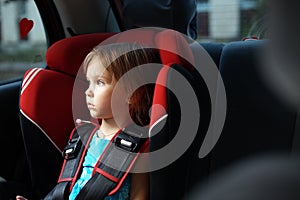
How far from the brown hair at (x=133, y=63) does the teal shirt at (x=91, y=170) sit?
160mm

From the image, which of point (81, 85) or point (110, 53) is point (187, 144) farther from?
point (81, 85)

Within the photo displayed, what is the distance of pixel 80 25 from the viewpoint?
2594 mm

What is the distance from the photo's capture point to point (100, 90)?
1637 mm

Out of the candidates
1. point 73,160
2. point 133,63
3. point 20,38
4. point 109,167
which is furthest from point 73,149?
point 20,38

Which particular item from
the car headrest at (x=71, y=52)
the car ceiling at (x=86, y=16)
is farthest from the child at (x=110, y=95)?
the car ceiling at (x=86, y=16)

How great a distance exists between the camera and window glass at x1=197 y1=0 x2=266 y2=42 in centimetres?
213

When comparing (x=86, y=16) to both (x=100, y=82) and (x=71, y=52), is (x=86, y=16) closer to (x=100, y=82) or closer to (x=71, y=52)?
(x=71, y=52)

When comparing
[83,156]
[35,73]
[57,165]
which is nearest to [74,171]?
[83,156]

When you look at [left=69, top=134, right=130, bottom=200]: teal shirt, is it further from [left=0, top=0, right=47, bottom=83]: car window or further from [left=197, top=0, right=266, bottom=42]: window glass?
[left=0, top=0, right=47, bottom=83]: car window

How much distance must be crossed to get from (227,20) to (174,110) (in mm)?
873

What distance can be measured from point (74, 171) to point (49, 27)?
113 centimetres

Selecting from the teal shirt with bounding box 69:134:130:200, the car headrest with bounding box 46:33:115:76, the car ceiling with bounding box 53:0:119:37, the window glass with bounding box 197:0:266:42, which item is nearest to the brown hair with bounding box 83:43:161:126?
the teal shirt with bounding box 69:134:130:200

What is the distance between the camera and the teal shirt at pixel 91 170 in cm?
163

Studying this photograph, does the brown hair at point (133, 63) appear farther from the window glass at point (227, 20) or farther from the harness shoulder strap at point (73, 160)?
the window glass at point (227, 20)
